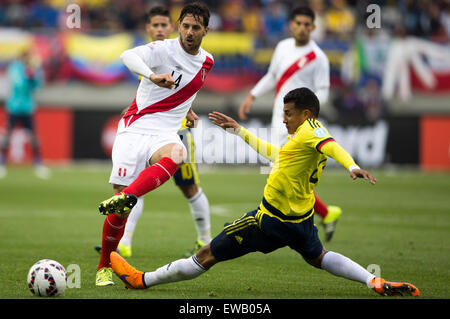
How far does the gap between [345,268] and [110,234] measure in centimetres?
195

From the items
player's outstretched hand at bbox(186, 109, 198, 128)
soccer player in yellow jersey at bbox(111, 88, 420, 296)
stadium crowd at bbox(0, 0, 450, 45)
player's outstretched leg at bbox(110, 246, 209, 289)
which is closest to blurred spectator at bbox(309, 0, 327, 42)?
stadium crowd at bbox(0, 0, 450, 45)

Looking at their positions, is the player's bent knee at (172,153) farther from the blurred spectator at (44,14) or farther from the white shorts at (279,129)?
the blurred spectator at (44,14)

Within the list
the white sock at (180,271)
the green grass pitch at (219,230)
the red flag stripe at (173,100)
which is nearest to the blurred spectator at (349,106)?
the green grass pitch at (219,230)

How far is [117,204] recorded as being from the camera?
5543 millimetres

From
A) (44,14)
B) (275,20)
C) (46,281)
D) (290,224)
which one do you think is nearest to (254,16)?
(275,20)

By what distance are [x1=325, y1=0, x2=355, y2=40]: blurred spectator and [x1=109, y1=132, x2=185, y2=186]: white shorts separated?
57.1ft

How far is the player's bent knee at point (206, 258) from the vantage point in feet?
18.3

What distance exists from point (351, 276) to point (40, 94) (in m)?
18.9

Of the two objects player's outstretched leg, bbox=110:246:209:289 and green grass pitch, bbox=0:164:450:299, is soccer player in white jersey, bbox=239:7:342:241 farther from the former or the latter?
player's outstretched leg, bbox=110:246:209:289

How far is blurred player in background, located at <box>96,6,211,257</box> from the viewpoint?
7.74 meters

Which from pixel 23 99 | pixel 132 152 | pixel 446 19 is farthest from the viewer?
pixel 446 19

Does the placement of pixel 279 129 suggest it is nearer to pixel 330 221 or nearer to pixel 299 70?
pixel 299 70
